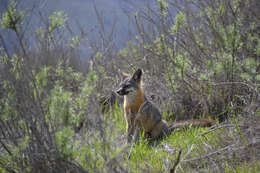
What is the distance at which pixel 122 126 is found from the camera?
6.12m

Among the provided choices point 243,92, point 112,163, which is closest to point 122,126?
point 243,92

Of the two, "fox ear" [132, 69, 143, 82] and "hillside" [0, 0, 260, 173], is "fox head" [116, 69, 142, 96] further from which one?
"hillside" [0, 0, 260, 173]

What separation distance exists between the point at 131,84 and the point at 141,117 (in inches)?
30.9

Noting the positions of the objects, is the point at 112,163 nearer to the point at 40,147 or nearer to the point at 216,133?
the point at 40,147

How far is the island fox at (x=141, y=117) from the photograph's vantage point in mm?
5528

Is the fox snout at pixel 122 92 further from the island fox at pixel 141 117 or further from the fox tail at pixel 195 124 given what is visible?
the fox tail at pixel 195 124

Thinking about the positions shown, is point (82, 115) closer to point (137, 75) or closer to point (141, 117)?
point (141, 117)

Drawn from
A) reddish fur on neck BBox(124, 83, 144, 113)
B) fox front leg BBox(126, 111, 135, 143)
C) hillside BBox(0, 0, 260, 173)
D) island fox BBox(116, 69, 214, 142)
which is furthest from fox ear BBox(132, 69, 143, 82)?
fox front leg BBox(126, 111, 135, 143)

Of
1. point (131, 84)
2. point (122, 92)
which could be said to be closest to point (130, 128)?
point (122, 92)

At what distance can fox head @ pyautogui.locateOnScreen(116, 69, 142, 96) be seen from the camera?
6.04 m

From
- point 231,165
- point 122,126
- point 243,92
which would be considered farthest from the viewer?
point 122,126

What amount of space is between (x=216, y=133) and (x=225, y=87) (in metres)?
1.63

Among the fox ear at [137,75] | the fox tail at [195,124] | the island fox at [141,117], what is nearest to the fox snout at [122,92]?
the island fox at [141,117]

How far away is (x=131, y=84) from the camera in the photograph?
6.14 metres
